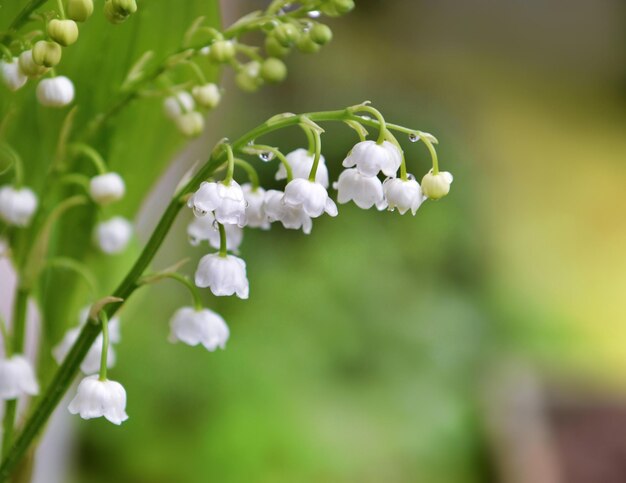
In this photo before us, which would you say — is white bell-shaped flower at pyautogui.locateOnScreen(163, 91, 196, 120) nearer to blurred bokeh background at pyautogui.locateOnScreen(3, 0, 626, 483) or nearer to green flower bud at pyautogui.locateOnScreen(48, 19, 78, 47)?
green flower bud at pyautogui.locateOnScreen(48, 19, 78, 47)

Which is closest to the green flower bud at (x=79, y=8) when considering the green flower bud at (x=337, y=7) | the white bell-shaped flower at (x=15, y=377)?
the green flower bud at (x=337, y=7)

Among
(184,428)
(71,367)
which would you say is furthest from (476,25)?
(71,367)

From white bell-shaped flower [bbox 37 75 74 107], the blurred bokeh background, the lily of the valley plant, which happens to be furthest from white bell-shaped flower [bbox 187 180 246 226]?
the blurred bokeh background

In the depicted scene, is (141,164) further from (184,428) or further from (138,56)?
(184,428)

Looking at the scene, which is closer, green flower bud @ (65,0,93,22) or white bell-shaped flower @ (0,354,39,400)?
green flower bud @ (65,0,93,22)

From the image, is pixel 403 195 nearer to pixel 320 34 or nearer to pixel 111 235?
pixel 320 34

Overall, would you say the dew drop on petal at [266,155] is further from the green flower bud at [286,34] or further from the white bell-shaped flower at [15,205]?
the white bell-shaped flower at [15,205]
